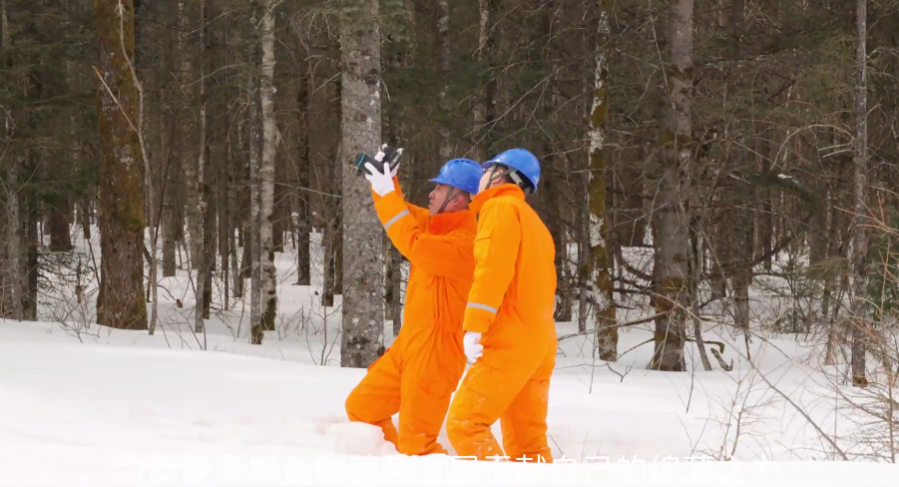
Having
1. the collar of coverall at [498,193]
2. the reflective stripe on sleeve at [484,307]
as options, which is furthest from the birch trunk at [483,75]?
the reflective stripe on sleeve at [484,307]

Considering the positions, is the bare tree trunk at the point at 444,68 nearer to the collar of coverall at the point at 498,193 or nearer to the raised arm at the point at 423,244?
the raised arm at the point at 423,244

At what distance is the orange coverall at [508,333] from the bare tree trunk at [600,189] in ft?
22.0

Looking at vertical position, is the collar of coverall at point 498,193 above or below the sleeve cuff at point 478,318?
above

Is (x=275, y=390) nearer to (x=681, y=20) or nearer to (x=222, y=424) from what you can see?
(x=222, y=424)

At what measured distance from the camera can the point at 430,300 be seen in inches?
208

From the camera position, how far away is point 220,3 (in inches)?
530

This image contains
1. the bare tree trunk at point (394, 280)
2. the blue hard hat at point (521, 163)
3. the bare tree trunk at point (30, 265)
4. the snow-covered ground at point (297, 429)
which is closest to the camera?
the snow-covered ground at point (297, 429)

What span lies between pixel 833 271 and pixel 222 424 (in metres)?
7.53

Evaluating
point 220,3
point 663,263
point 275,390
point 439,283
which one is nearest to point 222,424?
point 275,390

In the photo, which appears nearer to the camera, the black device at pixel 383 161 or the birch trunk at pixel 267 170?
the black device at pixel 383 161

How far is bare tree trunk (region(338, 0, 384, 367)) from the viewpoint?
8812mm

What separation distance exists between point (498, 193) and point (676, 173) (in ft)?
20.9

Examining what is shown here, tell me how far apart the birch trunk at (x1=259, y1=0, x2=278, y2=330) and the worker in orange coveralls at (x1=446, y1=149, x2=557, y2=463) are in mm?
8659

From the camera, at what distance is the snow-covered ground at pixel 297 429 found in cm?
328
